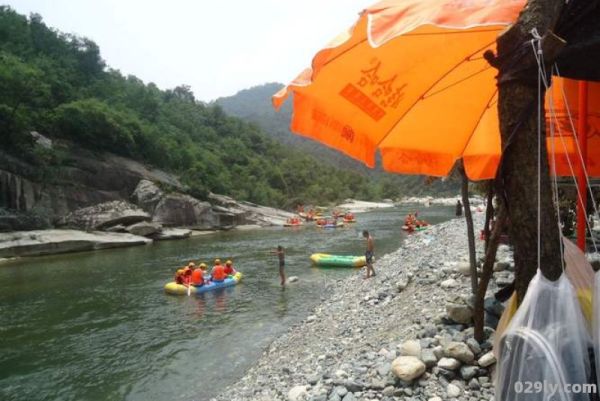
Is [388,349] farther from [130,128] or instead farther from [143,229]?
[130,128]

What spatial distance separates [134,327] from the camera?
13312 millimetres

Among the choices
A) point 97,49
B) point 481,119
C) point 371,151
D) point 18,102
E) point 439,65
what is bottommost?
point 371,151

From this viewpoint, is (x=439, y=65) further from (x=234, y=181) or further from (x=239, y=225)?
(x=234, y=181)

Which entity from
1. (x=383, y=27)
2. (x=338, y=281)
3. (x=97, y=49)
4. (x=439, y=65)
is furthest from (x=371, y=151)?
(x=97, y=49)

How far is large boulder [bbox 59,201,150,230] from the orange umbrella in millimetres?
36321

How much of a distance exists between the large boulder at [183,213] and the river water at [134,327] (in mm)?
18140

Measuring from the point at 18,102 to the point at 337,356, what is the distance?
44999 mm

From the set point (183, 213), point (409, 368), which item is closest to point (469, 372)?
point (409, 368)

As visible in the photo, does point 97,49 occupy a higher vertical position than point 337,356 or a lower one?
higher

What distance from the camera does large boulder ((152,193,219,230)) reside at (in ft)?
142

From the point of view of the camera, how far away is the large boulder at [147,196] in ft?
143

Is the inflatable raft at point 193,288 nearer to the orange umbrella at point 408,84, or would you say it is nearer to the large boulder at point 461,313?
the large boulder at point 461,313

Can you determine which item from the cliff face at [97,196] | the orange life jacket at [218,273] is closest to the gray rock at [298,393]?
the orange life jacket at [218,273]

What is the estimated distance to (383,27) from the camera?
278 centimetres
